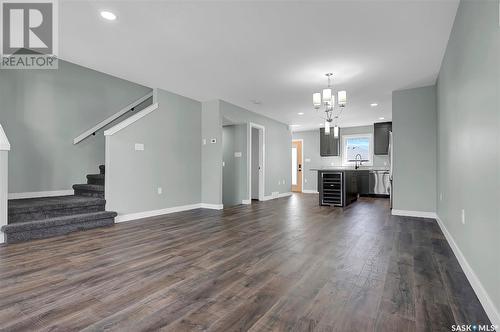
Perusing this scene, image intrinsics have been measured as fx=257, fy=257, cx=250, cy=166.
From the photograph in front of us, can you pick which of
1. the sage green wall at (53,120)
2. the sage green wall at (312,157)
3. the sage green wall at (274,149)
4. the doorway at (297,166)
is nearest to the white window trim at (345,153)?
the sage green wall at (312,157)

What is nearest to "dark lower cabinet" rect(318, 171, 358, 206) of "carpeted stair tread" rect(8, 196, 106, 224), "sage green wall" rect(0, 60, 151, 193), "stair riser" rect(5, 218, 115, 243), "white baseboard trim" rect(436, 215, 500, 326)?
"white baseboard trim" rect(436, 215, 500, 326)

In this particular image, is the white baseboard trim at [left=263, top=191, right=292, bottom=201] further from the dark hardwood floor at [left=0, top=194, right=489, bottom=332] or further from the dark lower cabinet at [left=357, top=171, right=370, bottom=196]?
the dark hardwood floor at [left=0, top=194, right=489, bottom=332]

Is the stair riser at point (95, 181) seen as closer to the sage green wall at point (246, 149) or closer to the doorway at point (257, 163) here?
the sage green wall at point (246, 149)

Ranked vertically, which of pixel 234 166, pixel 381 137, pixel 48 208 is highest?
pixel 381 137

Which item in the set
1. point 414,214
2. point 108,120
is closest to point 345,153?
point 414,214

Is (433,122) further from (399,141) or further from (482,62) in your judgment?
(482,62)

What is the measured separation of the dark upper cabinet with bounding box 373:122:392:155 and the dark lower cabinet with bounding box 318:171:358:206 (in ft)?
9.97

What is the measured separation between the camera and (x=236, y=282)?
211cm

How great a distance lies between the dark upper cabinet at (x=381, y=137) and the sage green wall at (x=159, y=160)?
6250mm

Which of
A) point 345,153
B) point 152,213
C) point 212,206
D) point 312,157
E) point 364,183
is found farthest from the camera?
point 312,157

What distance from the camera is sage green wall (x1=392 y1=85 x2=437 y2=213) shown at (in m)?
4.86

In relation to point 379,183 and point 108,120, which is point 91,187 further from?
point 379,183

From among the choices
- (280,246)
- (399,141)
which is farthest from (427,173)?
(280,246)

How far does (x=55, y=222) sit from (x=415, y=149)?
6188 mm
